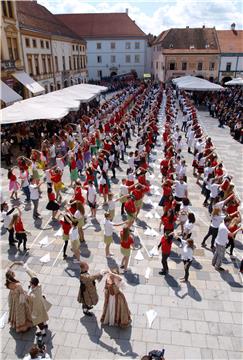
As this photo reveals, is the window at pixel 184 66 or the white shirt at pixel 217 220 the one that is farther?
the window at pixel 184 66

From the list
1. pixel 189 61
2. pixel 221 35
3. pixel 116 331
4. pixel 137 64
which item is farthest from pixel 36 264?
pixel 137 64

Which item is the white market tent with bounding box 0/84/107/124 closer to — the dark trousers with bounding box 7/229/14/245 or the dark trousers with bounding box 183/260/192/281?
the dark trousers with bounding box 7/229/14/245

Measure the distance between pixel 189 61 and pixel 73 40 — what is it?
759 inches

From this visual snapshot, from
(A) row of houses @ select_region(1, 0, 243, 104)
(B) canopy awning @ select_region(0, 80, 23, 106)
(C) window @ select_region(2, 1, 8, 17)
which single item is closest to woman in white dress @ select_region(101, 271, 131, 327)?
(B) canopy awning @ select_region(0, 80, 23, 106)

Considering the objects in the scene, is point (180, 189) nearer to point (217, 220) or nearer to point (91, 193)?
point (217, 220)

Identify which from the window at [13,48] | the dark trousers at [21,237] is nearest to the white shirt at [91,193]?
the dark trousers at [21,237]

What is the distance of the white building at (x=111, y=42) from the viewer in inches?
2399

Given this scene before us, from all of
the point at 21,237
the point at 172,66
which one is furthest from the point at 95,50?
the point at 21,237

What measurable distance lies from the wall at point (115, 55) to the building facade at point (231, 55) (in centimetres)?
1673

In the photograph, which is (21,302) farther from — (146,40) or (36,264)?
(146,40)

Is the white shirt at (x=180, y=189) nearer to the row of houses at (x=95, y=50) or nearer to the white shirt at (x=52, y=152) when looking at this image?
the white shirt at (x=52, y=152)

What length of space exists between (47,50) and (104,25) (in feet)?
111

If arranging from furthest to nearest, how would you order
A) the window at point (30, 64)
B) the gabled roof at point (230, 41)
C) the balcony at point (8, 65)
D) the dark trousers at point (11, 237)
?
1. the gabled roof at point (230, 41)
2. the window at point (30, 64)
3. the balcony at point (8, 65)
4. the dark trousers at point (11, 237)

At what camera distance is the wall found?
201 feet
